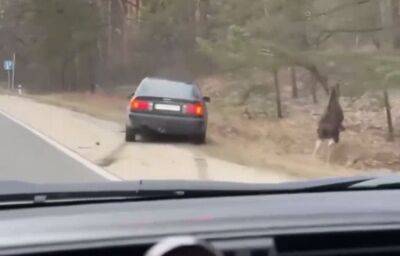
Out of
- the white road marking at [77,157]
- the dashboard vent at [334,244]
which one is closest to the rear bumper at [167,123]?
the white road marking at [77,157]

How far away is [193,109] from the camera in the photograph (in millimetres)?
22719

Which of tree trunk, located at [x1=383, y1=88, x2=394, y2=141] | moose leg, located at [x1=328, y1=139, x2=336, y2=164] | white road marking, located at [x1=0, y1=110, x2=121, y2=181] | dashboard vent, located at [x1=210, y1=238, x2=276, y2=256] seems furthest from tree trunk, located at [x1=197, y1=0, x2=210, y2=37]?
dashboard vent, located at [x1=210, y1=238, x2=276, y2=256]

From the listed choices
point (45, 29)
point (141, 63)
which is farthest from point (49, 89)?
point (141, 63)

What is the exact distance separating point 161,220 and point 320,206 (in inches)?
21.1

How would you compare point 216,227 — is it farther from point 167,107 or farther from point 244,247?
point 167,107

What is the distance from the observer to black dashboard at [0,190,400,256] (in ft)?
7.75

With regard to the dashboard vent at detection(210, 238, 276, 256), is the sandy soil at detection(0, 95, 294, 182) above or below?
above

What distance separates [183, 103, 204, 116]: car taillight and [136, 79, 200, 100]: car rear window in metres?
0.19

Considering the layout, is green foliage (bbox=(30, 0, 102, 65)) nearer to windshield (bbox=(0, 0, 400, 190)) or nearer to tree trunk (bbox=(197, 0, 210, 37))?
tree trunk (bbox=(197, 0, 210, 37))

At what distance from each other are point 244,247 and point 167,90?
20550 millimetres

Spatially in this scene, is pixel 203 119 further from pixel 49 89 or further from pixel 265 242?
pixel 49 89

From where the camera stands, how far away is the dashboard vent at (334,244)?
258 centimetres

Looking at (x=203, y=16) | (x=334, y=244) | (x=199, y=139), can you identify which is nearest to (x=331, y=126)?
(x=199, y=139)

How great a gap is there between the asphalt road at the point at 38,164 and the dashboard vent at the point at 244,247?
11.6 metres
